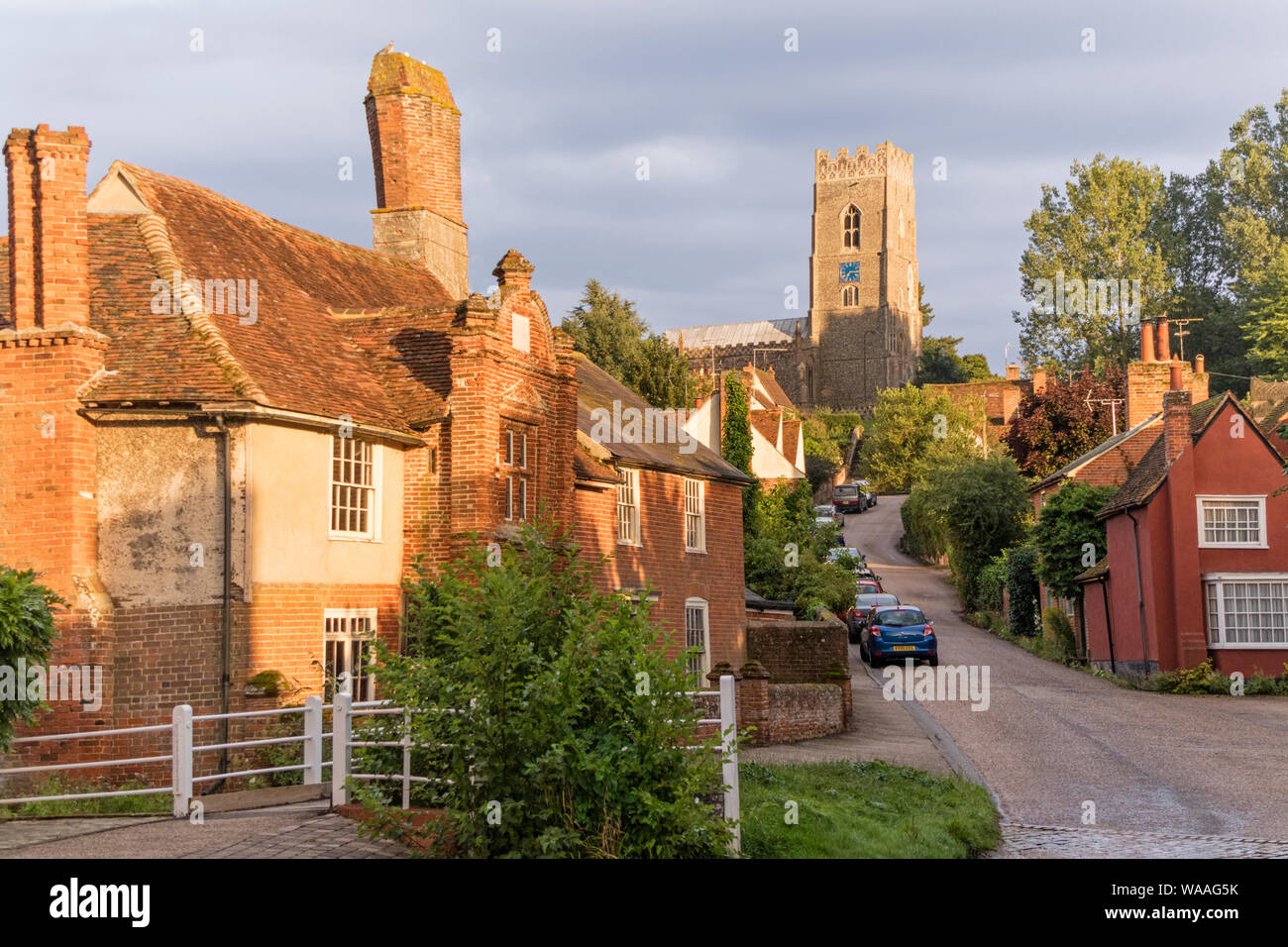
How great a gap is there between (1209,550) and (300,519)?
24.3 metres

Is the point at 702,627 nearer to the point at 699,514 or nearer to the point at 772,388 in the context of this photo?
the point at 699,514

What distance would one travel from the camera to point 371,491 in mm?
21312

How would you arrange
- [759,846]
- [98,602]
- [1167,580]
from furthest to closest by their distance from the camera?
[1167,580], [98,602], [759,846]

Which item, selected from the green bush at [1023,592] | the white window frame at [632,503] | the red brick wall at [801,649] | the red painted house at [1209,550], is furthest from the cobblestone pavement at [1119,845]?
the green bush at [1023,592]

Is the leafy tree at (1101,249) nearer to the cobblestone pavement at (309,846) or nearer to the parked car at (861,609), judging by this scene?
the parked car at (861,609)

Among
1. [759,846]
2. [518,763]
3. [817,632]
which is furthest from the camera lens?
[817,632]

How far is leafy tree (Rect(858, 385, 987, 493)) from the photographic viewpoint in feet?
263

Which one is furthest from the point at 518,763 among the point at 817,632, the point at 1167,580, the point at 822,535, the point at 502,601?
the point at 822,535

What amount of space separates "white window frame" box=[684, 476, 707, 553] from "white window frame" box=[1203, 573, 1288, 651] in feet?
43.5

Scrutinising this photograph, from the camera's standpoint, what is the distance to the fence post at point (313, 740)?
14953 mm

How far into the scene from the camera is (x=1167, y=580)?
33.9 m

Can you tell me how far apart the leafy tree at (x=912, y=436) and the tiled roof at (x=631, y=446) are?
149ft

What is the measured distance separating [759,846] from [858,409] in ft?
380
